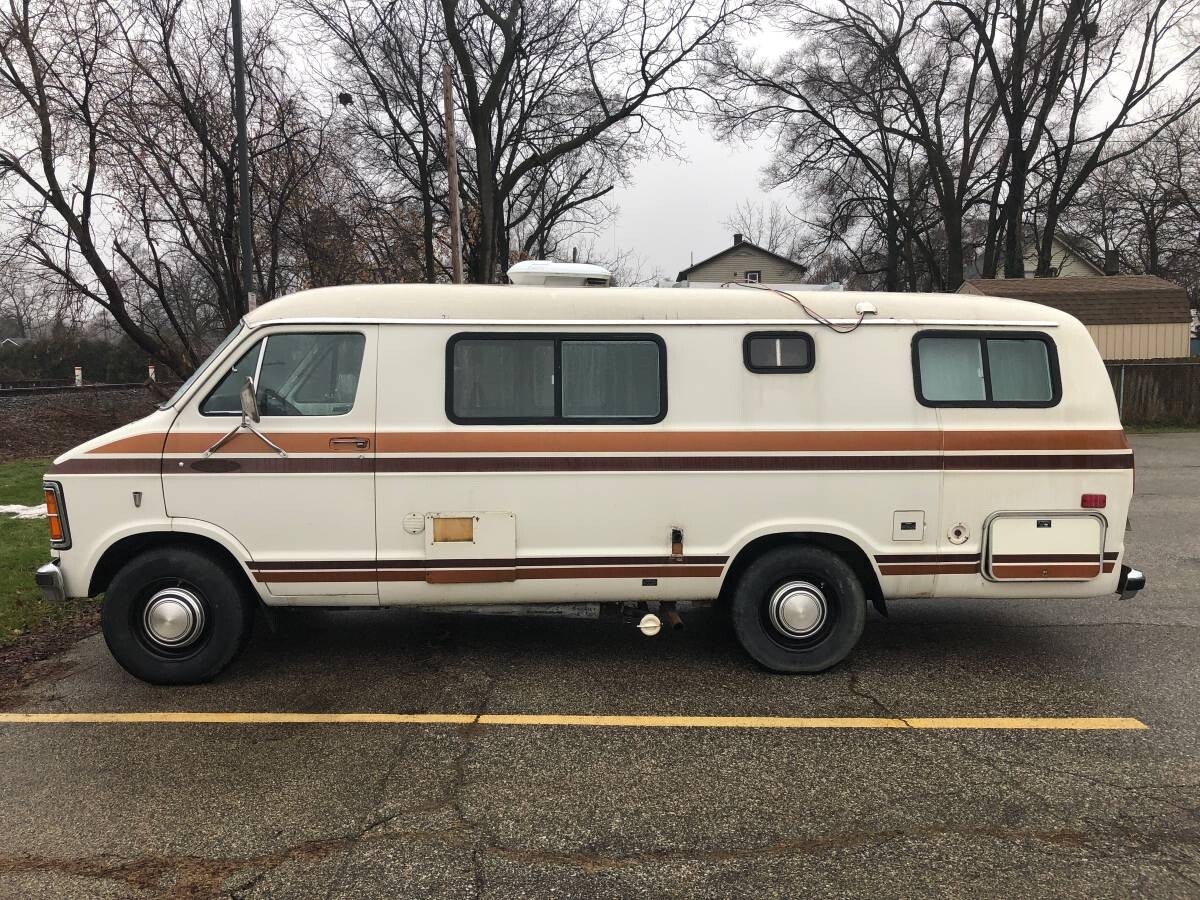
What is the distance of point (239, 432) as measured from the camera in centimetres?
464

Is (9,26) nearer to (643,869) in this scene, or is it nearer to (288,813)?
(288,813)

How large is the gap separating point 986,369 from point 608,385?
7.69ft

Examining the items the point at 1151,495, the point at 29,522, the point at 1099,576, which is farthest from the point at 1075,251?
the point at 29,522

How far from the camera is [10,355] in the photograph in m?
42.4

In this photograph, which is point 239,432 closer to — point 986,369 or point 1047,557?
point 986,369

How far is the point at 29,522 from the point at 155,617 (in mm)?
5721

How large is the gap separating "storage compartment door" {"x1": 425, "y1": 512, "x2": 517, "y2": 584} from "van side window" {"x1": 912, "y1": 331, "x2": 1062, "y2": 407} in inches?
105

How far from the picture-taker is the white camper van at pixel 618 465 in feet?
15.4

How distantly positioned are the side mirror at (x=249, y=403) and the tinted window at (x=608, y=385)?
1788mm

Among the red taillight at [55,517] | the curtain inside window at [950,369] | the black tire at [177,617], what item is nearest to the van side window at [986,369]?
the curtain inside window at [950,369]

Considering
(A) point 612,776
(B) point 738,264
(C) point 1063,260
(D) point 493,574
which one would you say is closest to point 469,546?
(D) point 493,574

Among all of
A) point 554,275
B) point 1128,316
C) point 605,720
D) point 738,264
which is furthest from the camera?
point 738,264

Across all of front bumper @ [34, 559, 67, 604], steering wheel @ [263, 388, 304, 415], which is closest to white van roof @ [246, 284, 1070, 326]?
steering wheel @ [263, 388, 304, 415]

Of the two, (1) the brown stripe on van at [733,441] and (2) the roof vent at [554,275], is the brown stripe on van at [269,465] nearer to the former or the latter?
(1) the brown stripe on van at [733,441]
